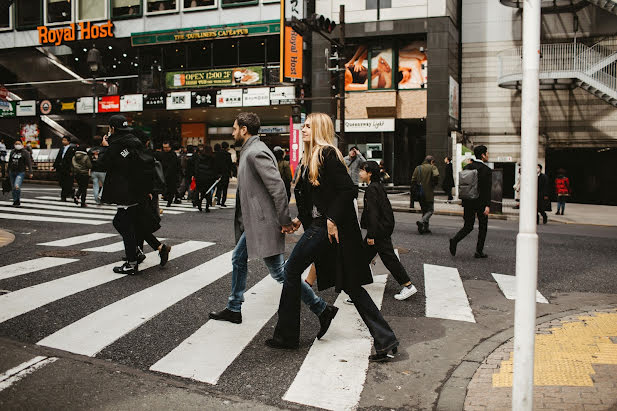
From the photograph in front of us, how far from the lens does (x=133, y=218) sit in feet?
24.5

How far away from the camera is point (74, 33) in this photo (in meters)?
34.2

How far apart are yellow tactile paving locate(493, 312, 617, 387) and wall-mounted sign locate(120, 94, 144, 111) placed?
29541 mm

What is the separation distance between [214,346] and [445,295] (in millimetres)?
3338

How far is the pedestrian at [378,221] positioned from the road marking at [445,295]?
0.38 metres

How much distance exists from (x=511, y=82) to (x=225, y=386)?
1005 inches

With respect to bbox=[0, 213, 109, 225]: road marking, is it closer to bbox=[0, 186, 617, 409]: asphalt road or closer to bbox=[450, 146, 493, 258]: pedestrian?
bbox=[0, 186, 617, 409]: asphalt road

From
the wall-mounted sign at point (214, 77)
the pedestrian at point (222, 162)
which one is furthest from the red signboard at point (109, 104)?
the pedestrian at point (222, 162)

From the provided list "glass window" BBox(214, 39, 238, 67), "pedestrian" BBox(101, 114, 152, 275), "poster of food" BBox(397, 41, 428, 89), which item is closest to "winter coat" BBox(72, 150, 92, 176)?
"pedestrian" BBox(101, 114, 152, 275)

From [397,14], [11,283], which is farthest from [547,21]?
[11,283]

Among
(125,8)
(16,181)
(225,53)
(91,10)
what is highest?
(91,10)

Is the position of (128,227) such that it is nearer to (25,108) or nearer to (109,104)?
(109,104)

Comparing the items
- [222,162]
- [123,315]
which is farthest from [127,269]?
[222,162]

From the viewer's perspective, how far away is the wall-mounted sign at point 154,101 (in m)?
31.5

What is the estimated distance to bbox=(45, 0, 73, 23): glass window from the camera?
35094 mm
